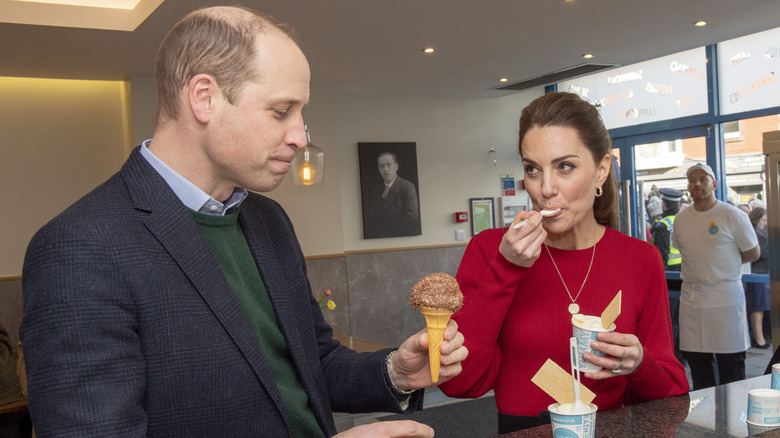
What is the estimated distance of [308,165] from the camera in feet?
18.0

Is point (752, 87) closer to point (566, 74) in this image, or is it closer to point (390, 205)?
point (566, 74)

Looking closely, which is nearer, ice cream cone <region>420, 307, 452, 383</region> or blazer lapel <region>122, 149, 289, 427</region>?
blazer lapel <region>122, 149, 289, 427</region>

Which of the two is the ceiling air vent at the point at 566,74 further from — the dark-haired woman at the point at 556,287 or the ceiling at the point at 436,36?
the dark-haired woman at the point at 556,287

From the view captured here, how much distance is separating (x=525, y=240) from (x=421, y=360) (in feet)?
1.37

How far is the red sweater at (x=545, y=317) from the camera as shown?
5.66 feet

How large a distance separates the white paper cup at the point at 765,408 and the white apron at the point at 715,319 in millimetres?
3744

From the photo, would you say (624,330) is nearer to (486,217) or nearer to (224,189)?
(224,189)

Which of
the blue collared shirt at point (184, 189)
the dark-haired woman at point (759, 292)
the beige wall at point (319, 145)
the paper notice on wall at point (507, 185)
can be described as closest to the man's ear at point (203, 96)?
the blue collared shirt at point (184, 189)

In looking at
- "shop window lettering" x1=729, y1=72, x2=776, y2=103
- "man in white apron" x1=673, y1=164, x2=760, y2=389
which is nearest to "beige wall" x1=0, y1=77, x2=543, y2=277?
"shop window lettering" x1=729, y1=72, x2=776, y2=103

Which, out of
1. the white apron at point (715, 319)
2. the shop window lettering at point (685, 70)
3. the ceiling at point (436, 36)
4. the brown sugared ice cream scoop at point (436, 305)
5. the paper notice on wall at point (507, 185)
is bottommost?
the white apron at point (715, 319)

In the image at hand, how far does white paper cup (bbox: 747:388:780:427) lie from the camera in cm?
149

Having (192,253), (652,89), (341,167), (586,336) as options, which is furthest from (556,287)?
(652,89)

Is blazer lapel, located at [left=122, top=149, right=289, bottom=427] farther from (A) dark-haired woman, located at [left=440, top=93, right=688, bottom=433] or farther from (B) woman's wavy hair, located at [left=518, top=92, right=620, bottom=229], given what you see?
(B) woman's wavy hair, located at [left=518, top=92, right=620, bottom=229]

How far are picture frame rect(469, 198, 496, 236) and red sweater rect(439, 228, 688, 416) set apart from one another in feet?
19.6
